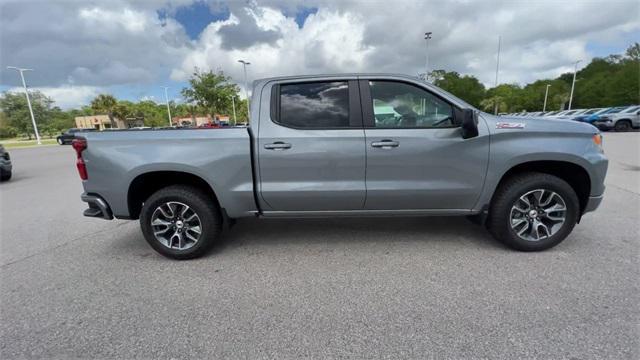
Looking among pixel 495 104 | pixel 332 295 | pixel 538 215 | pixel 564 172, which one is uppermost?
pixel 495 104

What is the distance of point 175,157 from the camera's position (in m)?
3.14

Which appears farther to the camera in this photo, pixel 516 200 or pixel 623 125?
pixel 623 125

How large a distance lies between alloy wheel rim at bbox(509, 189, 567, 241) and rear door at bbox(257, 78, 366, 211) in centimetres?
164

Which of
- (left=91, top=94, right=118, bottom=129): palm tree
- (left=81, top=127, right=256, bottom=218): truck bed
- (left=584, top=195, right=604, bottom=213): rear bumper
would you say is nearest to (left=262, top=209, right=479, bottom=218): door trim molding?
(left=81, top=127, right=256, bottom=218): truck bed

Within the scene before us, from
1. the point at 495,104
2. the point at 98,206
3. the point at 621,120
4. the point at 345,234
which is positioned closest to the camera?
the point at 98,206

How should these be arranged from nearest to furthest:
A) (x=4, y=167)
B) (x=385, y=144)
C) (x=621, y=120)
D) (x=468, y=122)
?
1. (x=468, y=122)
2. (x=385, y=144)
3. (x=4, y=167)
4. (x=621, y=120)

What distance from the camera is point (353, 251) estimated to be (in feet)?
11.3

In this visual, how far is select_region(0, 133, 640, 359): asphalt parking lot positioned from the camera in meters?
2.12

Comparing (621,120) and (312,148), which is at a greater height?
(312,148)

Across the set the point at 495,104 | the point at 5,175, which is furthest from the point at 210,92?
the point at 495,104

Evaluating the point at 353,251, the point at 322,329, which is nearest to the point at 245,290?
the point at 322,329

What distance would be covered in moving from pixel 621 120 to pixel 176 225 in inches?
1003

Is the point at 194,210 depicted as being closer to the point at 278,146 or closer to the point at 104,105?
the point at 278,146

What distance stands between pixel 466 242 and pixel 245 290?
2470 millimetres
